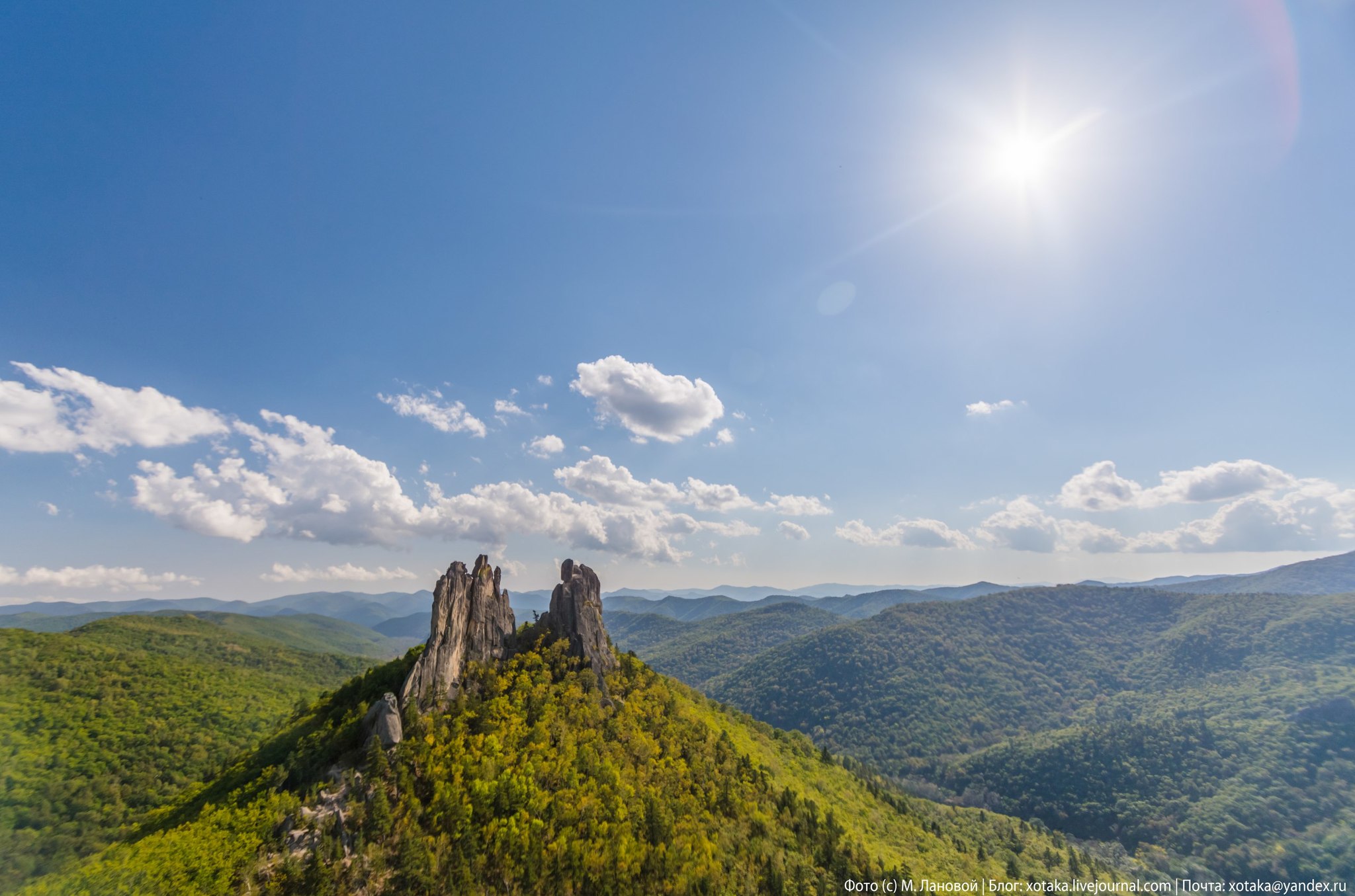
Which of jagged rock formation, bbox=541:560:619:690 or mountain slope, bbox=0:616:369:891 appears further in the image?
mountain slope, bbox=0:616:369:891

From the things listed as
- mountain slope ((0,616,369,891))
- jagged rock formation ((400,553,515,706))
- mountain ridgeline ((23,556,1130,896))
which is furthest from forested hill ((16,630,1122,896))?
mountain slope ((0,616,369,891))

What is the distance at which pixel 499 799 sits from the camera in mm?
55812

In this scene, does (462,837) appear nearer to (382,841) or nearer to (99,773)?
(382,841)

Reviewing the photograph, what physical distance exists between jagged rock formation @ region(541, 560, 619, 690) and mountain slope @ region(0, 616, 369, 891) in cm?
5929

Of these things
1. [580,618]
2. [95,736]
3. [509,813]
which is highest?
[580,618]

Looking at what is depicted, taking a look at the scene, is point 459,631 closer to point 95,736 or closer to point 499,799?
point 499,799

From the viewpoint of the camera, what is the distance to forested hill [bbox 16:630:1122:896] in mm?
45031

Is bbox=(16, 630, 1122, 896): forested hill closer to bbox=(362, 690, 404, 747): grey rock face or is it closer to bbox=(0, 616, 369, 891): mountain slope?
bbox=(362, 690, 404, 747): grey rock face

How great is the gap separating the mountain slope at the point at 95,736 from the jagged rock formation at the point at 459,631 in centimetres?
5143

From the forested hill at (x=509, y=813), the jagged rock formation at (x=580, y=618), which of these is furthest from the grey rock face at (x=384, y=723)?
the jagged rock formation at (x=580, y=618)

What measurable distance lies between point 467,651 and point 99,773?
123405 mm

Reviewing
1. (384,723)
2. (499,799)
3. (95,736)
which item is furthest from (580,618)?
(95,736)

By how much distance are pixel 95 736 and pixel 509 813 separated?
152330mm

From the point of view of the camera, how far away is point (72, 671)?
150750 mm
